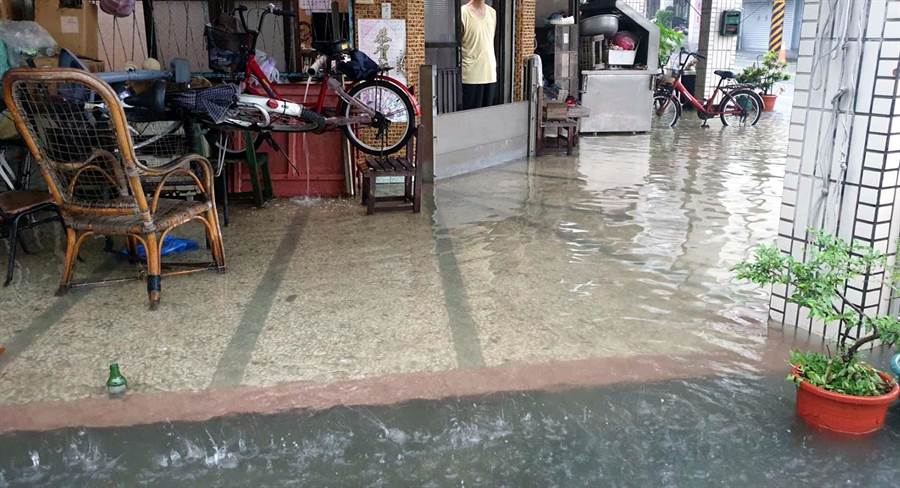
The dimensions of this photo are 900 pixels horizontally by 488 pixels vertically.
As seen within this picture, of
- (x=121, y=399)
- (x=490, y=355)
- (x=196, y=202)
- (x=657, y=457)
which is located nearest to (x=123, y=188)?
(x=196, y=202)

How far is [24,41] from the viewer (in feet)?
17.9

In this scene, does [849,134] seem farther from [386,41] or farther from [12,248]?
[386,41]

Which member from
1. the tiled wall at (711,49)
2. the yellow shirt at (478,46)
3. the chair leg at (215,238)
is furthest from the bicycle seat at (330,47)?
the tiled wall at (711,49)

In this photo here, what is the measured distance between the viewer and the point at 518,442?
2627 mm

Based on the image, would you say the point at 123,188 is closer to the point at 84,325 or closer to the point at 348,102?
the point at 84,325

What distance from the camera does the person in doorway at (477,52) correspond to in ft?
25.7

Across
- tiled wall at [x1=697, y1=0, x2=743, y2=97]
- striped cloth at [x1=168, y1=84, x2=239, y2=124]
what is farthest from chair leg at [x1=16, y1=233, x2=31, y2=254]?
tiled wall at [x1=697, y1=0, x2=743, y2=97]

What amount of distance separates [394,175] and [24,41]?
293 centimetres

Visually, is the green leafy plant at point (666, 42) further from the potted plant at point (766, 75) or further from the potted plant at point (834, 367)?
the potted plant at point (834, 367)

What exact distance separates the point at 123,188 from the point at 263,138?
8.01 ft

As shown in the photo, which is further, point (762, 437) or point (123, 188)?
point (123, 188)

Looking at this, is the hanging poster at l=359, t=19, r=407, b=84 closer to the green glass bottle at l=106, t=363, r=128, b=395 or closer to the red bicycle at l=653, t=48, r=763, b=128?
the green glass bottle at l=106, t=363, r=128, b=395

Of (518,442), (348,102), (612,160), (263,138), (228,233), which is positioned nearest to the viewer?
(518,442)

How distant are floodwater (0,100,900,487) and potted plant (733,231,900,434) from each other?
8 cm
